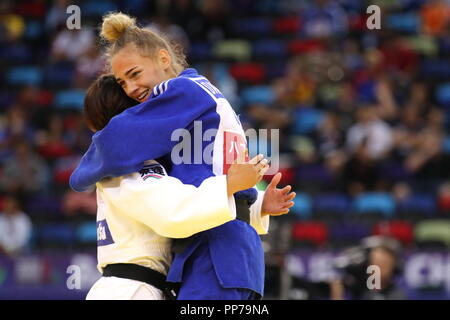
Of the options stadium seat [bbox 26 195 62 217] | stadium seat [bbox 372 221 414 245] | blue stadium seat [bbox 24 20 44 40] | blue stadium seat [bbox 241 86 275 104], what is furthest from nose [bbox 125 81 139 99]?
blue stadium seat [bbox 24 20 44 40]

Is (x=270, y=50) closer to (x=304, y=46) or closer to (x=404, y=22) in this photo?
(x=304, y=46)

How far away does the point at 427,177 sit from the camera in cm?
1106

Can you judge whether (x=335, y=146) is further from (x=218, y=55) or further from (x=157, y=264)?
(x=157, y=264)

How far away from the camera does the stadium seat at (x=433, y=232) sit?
9.81 metres

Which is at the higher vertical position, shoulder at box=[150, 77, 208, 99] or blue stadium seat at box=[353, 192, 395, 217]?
shoulder at box=[150, 77, 208, 99]

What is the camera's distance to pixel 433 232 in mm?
10008

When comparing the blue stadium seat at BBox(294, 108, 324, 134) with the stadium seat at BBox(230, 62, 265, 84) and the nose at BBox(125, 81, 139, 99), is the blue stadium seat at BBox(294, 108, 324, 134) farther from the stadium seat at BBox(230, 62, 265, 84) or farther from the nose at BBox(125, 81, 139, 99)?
the nose at BBox(125, 81, 139, 99)

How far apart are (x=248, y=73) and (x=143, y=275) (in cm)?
1066

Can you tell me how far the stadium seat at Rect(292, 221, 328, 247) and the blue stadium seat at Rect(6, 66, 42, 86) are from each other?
6.23m

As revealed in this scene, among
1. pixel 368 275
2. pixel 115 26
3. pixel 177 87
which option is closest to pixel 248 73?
pixel 368 275

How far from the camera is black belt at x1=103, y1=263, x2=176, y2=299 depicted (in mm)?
→ 3366

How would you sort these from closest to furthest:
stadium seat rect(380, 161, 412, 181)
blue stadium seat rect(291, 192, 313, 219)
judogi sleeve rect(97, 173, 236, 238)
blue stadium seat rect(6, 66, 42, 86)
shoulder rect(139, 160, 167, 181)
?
judogi sleeve rect(97, 173, 236, 238) < shoulder rect(139, 160, 167, 181) < blue stadium seat rect(291, 192, 313, 219) < stadium seat rect(380, 161, 412, 181) < blue stadium seat rect(6, 66, 42, 86)

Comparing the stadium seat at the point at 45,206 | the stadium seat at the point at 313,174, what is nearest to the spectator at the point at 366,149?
the stadium seat at the point at 313,174

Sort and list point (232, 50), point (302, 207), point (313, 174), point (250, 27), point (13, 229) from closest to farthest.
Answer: point (302, 207)
point (13, 229)
point (313, 174)
point (232, 50)
point (250, 27)
